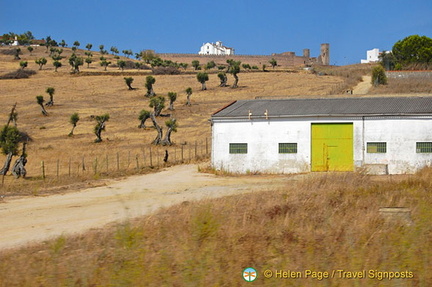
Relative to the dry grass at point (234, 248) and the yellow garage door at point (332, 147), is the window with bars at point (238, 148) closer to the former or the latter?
the yellow garage door at point (332, 147)

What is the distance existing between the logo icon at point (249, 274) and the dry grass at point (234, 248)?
89 mm

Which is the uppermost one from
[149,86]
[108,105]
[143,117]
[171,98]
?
[149,86]

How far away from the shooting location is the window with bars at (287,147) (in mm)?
28344

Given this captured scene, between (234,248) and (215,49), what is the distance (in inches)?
6227

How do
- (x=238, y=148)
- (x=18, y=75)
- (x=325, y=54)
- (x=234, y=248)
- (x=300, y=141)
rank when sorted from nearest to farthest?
(x=234, y=248), (x=300, y=141), (x=238, y=148), (x=18, y=75), (x=325, y=54)

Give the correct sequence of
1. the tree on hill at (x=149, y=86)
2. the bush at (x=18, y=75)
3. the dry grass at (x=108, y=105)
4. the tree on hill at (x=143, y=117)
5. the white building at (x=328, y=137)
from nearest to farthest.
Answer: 1. the white building at (x=328, y=137)
2. the dry grass at (x=108, y=105)
3. the tree on hill at (x=143, y=117)
4. the tree on hill at (x=149, y=86)
5. the bush at (x=18, y=75)

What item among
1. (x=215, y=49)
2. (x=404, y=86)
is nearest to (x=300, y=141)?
(x=404, y=86)

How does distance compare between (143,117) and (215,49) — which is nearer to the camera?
(143,117)

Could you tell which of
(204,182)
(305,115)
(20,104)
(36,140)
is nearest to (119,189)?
(204,182)

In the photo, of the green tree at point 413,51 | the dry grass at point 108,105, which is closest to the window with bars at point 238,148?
the dry grass at point 108,105

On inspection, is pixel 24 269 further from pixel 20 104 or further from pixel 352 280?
pixel 20 104

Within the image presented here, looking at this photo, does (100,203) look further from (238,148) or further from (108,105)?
(108,105)

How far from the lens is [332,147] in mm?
27844

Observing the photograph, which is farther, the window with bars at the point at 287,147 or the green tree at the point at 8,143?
the green tree at the point at 8,143
